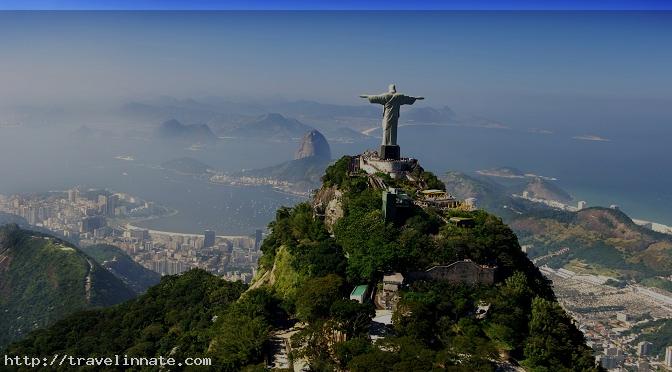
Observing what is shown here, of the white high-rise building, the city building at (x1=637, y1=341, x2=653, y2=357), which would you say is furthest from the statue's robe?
the city building at (x1=637, y1=341, x2=653, y2=357)

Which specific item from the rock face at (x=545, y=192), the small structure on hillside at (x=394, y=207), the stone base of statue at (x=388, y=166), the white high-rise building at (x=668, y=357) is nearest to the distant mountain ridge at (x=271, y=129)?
the rock face at (x=545, y=192)

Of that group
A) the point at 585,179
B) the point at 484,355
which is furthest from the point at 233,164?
the point at 484,355

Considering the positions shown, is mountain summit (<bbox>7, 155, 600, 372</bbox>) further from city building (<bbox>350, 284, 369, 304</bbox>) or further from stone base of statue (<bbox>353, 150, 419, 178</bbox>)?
stone base of statue (<bbox>353, 150, 419, 178</bbox>)

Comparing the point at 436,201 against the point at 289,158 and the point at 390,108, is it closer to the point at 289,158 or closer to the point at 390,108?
the point at 390,108

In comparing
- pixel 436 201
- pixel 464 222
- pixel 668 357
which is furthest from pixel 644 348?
pixel 464 222

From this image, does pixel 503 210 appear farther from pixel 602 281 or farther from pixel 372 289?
pixel 372 289

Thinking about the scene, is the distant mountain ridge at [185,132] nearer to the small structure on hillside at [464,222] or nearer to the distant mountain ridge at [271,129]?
the distant mountain ridge at [271,129]

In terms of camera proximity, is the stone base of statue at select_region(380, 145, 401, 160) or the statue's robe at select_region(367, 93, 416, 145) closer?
the statue's robe at select_region(367, 93, 416, 145)
